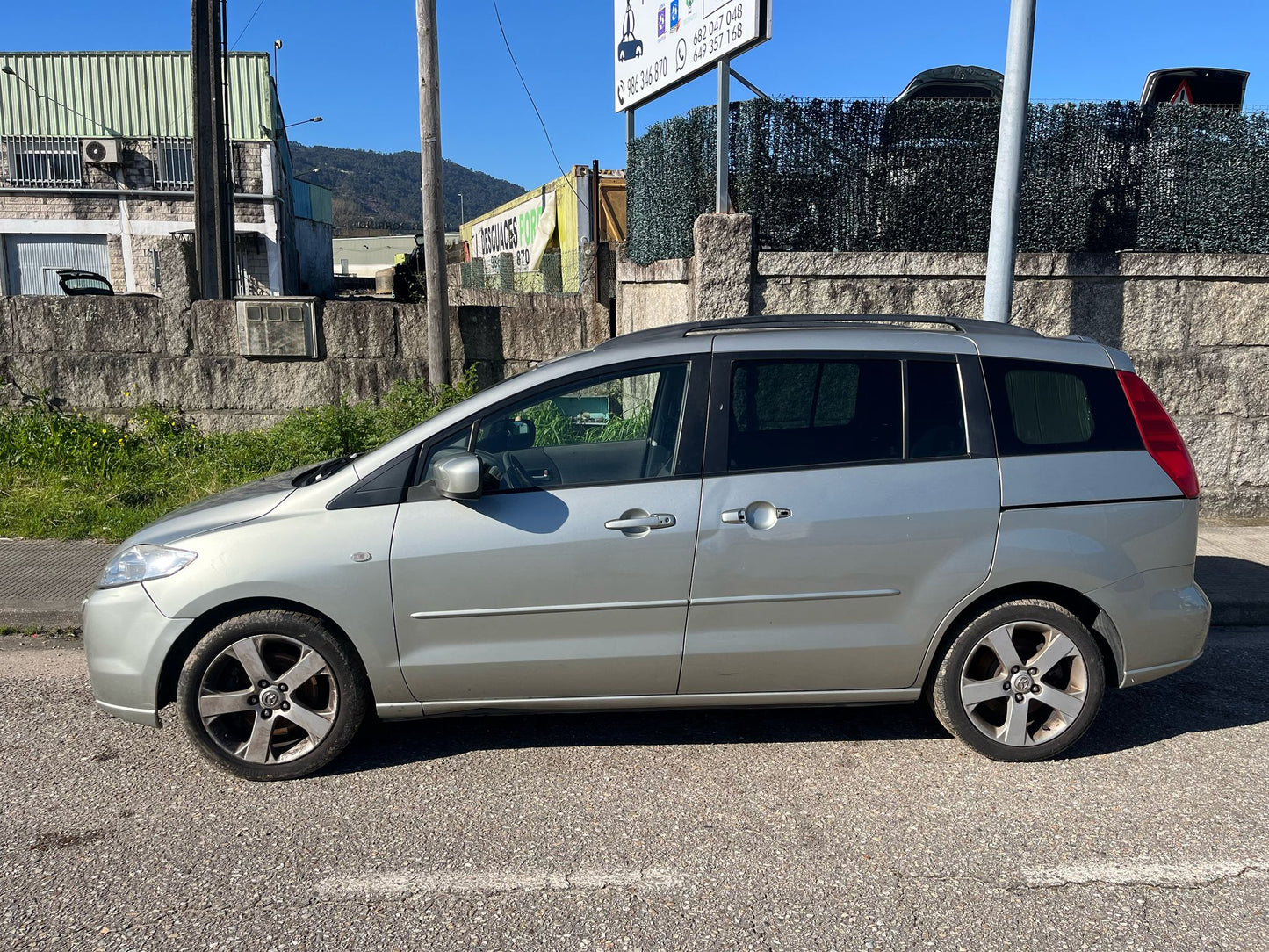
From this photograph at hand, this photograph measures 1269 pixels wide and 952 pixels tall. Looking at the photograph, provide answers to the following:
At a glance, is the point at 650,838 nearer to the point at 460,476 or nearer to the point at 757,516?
the point at 757,516

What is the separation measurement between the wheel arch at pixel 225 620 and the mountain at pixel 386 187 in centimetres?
9153

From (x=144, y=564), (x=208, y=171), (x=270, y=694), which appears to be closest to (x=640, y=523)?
(x=270, y=694)

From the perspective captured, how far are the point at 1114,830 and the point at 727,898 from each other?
4.79ft

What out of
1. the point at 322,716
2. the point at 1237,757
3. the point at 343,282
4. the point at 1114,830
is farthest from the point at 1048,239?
the point at 343,282

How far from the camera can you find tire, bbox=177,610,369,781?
12.5ft

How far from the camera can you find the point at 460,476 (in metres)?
3.68

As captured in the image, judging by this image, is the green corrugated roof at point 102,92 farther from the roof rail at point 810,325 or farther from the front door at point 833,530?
the front door at point 833,530

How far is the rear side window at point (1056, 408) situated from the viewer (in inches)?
157

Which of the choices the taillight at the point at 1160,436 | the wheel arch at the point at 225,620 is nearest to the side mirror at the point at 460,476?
the wheel arch at the point at 225,620

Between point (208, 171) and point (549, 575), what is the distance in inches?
350

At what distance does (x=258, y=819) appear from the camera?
358 centimetres

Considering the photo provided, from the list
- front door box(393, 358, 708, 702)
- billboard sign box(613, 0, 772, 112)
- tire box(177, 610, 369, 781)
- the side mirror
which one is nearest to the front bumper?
tire box(177, 610, 369, 781)

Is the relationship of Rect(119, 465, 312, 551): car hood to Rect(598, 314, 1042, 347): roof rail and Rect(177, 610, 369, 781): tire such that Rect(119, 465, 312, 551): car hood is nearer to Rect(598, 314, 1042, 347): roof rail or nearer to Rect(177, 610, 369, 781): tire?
Rect(177, 610, 369, 781): tire

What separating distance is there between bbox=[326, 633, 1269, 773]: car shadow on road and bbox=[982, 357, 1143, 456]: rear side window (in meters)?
1.29
